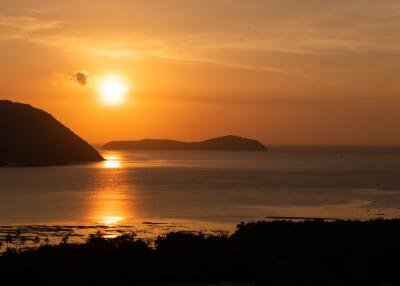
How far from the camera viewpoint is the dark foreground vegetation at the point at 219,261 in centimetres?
3247

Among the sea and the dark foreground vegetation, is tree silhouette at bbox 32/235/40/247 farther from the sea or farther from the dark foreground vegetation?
the dark foreground vegetation

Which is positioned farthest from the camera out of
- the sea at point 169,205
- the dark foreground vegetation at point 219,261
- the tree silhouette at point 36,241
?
the sea at point 169,205

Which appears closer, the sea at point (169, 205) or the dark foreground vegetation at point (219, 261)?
the dark foreground vegetation at point (219, 261)

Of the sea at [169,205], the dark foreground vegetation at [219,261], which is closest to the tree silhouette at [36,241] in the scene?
the sea at [169,205]

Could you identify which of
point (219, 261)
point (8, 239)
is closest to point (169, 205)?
point (8, 239)

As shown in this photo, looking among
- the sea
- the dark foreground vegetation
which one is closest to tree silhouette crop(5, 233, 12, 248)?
the sea

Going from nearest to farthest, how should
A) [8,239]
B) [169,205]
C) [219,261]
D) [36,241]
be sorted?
[219,261] < [36,241] < [8,239] < [169,205]

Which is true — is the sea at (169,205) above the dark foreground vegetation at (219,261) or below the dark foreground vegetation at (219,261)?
above

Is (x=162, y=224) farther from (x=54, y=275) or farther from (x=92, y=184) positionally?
(x=92, y=184)

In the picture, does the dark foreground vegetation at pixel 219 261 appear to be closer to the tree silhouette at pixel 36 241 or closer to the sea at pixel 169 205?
the tree silhouette at pixel 36 241

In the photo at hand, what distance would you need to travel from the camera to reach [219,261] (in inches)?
1383

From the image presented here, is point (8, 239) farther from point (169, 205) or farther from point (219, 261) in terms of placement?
point (169, 205)

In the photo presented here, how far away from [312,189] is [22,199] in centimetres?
5410

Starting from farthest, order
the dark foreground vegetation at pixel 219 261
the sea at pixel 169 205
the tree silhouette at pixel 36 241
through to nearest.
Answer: the sea at pixel 169 205
the tree silhouette at pixel 36 241
the dark foreground vegetation at pixel 219 261
